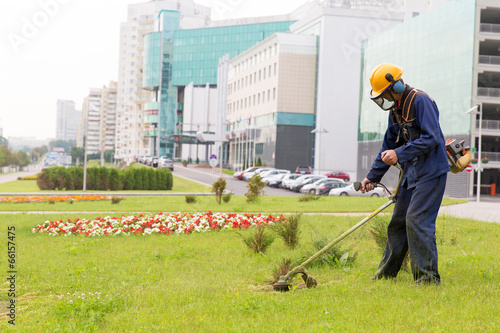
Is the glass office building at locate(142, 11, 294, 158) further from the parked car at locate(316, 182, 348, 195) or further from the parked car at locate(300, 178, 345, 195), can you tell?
the parked car at locate(316, 182, 348, 195)

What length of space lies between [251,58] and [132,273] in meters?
75.3

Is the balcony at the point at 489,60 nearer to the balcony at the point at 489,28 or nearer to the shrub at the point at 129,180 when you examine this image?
the balcony at the point at 489,28

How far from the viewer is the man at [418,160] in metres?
4.79

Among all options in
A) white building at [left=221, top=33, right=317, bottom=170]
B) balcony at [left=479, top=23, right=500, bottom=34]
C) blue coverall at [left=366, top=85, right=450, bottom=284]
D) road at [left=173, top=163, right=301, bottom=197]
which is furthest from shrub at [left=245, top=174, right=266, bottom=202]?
white building at [left=221, top=33, right=317, bottom=170]

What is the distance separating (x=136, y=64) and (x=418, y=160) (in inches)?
6431

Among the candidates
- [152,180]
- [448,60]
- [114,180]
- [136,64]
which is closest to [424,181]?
[114,180]

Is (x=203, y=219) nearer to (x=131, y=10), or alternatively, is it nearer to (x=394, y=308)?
(x=394, y=308)

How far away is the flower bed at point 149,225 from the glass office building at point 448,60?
1255 inches

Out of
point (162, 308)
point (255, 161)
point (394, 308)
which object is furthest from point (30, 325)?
point (255, 161)

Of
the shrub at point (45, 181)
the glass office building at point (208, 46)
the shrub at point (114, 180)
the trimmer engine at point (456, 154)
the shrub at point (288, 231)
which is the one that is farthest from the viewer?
the glass office building at point (208, 46)

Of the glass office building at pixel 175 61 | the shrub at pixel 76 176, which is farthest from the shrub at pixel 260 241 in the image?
the glass office building at pixel 175 61

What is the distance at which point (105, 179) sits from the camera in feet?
124

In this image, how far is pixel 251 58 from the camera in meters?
79.7

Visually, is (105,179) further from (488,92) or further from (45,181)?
(488,92)
